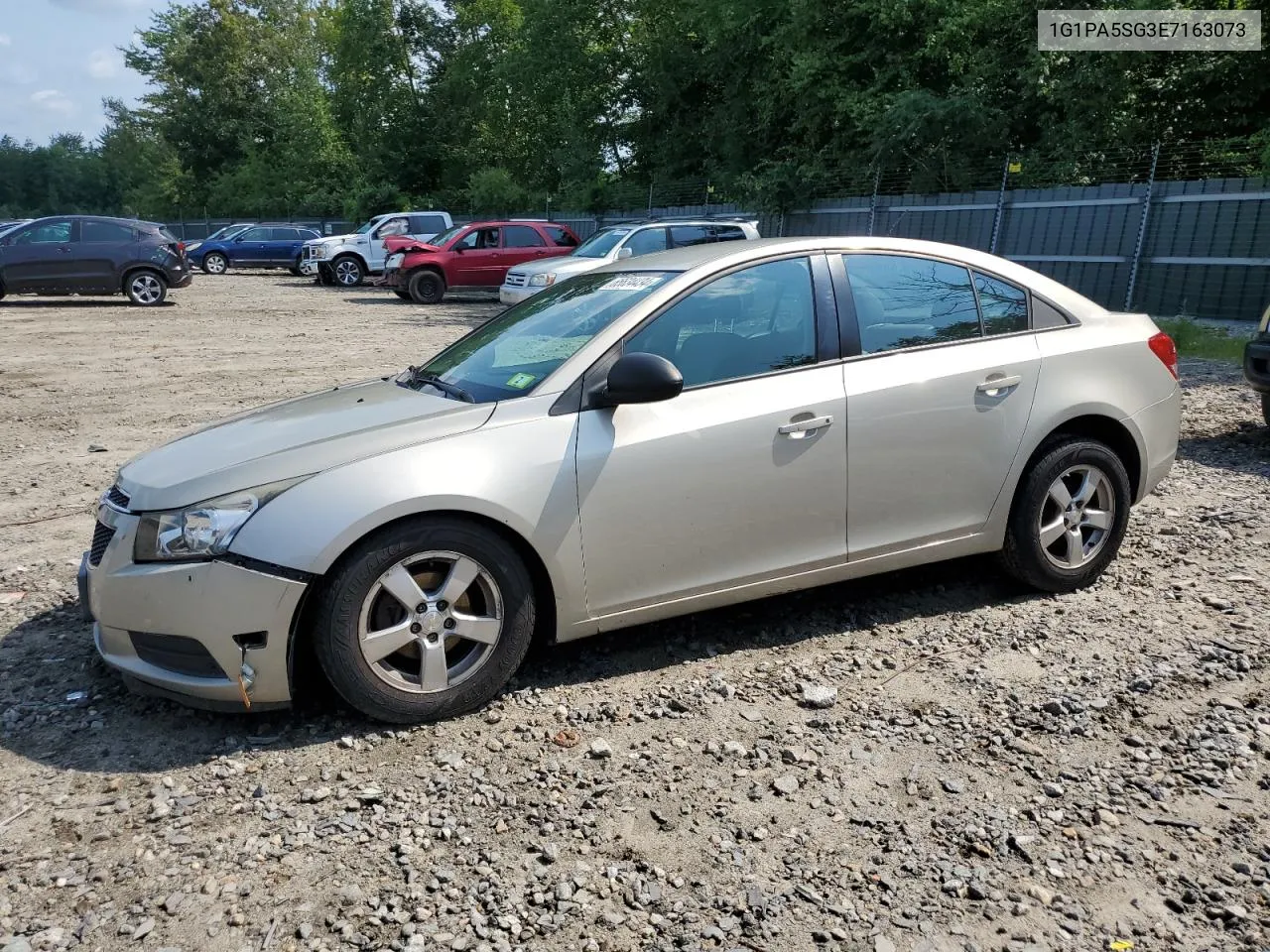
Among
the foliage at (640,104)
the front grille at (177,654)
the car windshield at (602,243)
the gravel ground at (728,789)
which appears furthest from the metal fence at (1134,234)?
the front grille at (177,654)

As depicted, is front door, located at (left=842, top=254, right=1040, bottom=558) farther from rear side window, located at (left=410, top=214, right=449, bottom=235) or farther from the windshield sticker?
rear side window, located at (left=410, top=214, right=449, bottom=235)

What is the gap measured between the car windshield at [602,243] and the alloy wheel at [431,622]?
13.6 meters

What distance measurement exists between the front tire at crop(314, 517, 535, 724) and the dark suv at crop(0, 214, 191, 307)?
18830 millimetres

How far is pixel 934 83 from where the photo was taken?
2403cm

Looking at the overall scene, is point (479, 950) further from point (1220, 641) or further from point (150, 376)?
point (150, 376)

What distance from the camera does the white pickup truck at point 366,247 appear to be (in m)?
26.7

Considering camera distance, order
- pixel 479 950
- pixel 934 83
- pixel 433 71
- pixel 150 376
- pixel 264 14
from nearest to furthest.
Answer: pixel 479 950 → pixel 150 376 → pixel 934 83 → pixel 433 71 → pixel 264 14

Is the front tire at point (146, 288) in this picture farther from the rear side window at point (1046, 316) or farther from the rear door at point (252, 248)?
the rear side window at point (1046, 316)

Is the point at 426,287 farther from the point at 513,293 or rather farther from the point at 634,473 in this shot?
the point at 634,473

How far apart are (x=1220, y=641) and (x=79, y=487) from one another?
659cm

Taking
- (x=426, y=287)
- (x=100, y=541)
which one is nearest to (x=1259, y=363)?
(x=100, y=541)

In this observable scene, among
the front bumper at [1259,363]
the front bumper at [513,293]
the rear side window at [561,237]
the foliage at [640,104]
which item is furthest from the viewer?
the rear side window at [561,237]

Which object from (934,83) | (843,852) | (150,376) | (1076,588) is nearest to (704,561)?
(843,852)

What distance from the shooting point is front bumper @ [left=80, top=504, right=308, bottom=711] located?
10.5ft
